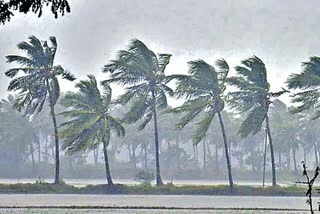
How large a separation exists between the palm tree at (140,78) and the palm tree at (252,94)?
5492 mm

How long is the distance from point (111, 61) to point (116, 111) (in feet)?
132

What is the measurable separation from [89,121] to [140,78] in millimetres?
5596

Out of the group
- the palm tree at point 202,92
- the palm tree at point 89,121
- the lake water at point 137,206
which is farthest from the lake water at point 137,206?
the palm tree at point 202,92

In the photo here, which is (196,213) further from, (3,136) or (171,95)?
(3,136)

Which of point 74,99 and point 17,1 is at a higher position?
point 74,99

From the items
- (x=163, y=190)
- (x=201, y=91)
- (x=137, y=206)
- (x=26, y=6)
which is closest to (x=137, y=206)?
(x=137, y=206)

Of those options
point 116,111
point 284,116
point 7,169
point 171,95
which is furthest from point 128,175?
point 171,95

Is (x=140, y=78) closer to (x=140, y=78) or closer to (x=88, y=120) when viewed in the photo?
(x=140, y=78)

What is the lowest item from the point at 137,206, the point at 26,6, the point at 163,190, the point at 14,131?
the point at 137,206

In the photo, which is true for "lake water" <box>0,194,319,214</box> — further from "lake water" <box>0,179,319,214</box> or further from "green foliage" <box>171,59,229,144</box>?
"green foliage" <box>171,59,229,144</box>

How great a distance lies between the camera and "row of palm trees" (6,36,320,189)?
41.3 metres

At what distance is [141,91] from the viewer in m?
43.4

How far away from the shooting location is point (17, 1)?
5.76 m

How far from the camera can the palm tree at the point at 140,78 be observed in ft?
140
